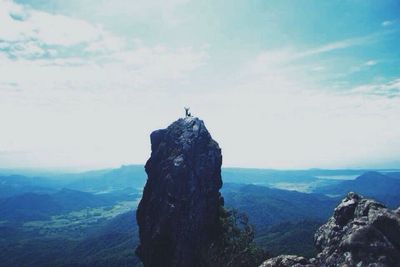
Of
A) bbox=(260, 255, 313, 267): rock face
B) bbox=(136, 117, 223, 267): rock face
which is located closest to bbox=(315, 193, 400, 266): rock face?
bbox=(260, 255, 313, 267): rock face

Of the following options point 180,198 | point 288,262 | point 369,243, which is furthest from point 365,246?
point 180,198

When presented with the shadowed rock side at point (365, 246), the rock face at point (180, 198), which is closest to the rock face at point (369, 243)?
the shadowed rock side at point (365, 246)

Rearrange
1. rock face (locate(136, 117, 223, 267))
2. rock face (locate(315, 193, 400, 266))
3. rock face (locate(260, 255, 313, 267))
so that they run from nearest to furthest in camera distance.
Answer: rock face (locate(315, 193, 400, 266)) < rock face (locate(260, 255, 313, 267)) < rock face (locate(136, 117, 223, 267))

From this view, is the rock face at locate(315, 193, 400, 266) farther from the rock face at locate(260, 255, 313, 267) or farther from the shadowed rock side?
the rock face at locate(260, 255, 313, 267)

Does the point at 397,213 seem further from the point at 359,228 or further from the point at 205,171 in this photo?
the point at 205,171

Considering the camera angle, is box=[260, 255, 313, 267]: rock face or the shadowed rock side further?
box=[260, 255, 313, 267]: rock face

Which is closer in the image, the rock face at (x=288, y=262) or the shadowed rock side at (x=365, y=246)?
the shadowed rock side at (x=365, y=246)

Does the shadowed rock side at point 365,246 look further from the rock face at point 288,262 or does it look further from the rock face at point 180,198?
the rock face at point 180,198

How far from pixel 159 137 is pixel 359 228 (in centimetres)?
6458

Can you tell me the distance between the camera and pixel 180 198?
71562 millimetres

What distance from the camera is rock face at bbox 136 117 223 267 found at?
6931 cm

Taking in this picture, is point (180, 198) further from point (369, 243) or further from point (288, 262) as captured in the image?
point (369, 243)

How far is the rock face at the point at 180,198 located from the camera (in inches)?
2729

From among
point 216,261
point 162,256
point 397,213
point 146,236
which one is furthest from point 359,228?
point 146,236
